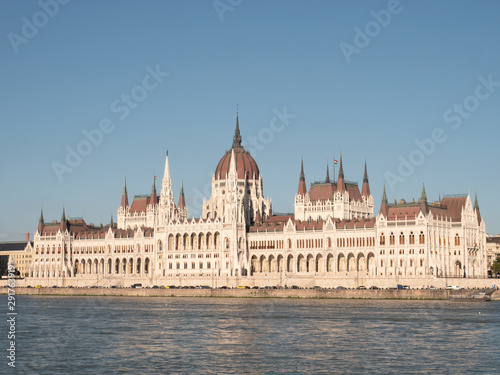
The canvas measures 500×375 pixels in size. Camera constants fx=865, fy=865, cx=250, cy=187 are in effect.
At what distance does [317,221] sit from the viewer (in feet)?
578

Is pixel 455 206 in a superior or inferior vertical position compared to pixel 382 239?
superior

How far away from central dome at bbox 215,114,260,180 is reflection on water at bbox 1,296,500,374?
82.3m

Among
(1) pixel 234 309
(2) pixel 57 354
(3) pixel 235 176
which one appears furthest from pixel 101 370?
(3) pixel 235 176

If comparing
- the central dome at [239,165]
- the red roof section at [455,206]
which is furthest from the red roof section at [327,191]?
the red roof section at [455,206]

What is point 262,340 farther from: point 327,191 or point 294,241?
point 327,191

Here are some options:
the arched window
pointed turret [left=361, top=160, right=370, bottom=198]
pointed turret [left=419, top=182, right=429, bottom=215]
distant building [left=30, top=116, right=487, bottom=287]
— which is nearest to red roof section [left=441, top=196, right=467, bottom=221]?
distant building [left=30, top=116, right=487, bottom=287]

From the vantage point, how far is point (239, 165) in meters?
194

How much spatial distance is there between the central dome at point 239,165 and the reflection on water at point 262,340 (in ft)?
270

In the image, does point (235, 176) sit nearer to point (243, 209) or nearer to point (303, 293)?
point (243, 209)

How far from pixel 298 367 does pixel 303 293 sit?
8363 centimetres

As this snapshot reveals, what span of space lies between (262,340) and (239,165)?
402ft

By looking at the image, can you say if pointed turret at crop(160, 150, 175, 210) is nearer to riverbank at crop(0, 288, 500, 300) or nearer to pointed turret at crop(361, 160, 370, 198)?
Result: riverbank at crop(0, 288, 500, 300)

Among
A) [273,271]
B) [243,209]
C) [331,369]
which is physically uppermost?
[243,209]

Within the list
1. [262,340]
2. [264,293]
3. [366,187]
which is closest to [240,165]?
[366,187]
